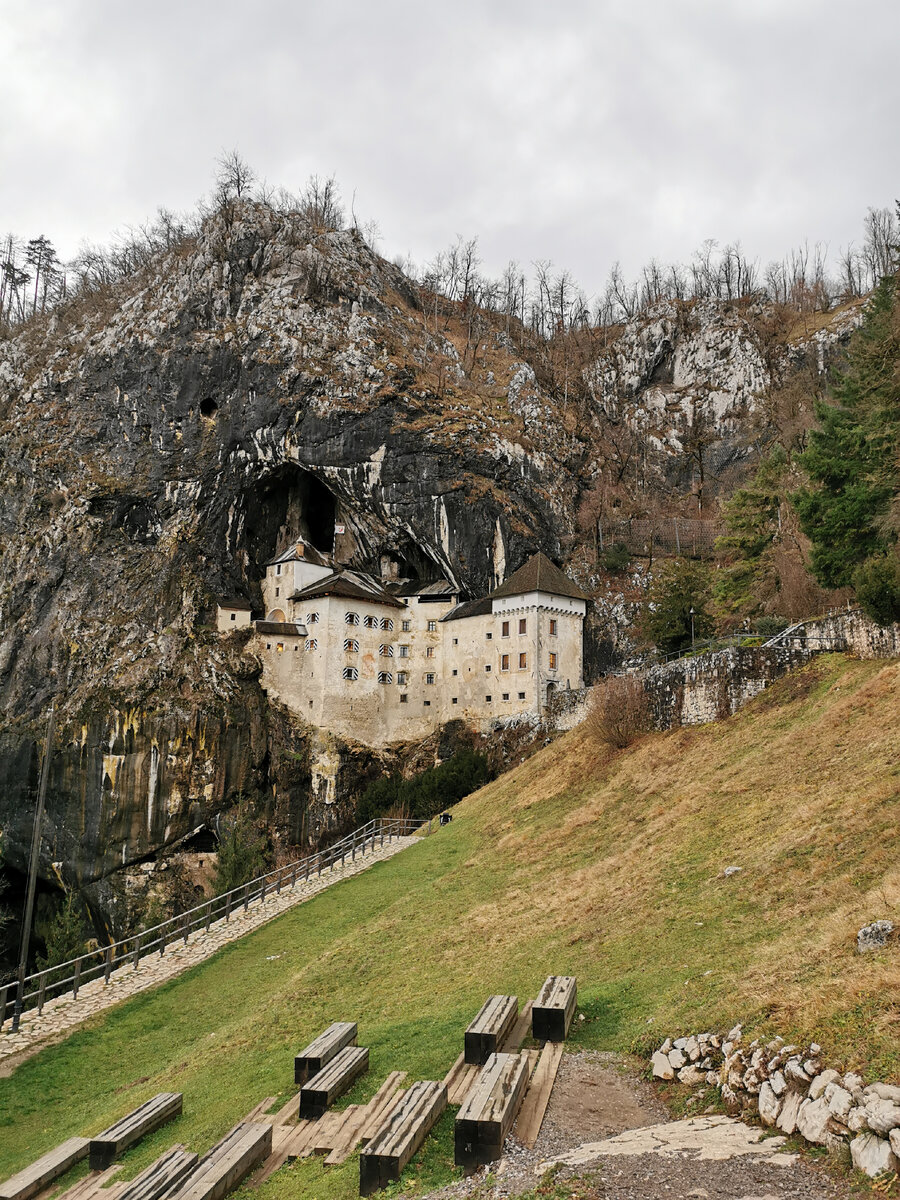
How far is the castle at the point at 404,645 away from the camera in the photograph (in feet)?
160

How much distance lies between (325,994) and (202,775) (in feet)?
121

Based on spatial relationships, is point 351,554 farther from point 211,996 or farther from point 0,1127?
point 0,1127

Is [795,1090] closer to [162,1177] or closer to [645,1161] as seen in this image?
→ [645,1161]

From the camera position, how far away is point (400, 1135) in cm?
678

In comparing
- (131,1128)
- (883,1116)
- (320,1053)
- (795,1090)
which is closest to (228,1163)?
(320,1053)

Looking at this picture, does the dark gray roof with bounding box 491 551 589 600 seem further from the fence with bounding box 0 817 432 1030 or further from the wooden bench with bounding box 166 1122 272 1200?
the wooden bench with bounding box 166 1122 272 1200

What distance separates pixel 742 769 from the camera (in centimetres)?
2009

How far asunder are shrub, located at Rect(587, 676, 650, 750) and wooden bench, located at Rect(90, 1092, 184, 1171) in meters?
20.6

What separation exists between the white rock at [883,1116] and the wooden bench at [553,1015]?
403cm

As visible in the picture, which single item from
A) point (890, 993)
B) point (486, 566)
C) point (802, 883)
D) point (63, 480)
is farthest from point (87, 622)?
point (890, 993)

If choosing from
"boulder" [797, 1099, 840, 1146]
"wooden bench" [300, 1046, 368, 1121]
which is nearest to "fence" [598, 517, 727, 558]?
"wooden bench" [300, 1046, 368, 1121]

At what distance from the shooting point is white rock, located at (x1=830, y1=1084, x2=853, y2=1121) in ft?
18.8

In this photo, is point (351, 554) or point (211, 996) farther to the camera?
point (351, 554)

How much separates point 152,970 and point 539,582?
107 ft
